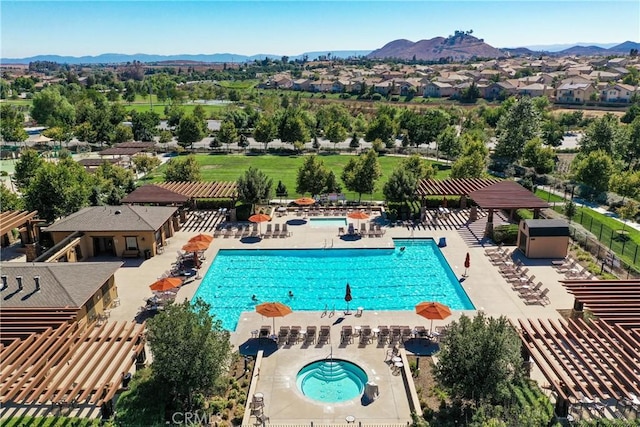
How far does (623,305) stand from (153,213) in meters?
28.5

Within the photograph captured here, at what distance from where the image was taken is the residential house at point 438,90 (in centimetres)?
14638

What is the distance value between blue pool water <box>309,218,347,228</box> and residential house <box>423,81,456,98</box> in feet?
388

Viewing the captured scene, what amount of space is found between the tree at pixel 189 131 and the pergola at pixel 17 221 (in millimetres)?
36454

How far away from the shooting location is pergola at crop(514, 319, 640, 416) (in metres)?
16.0

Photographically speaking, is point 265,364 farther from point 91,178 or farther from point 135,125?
point 135,125

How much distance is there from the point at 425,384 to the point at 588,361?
6449 mm

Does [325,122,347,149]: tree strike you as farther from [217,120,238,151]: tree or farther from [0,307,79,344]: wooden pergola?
[0,307,79,344]: wooden pergola

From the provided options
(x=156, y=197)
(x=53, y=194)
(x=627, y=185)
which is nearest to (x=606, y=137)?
(x=627, y=185)

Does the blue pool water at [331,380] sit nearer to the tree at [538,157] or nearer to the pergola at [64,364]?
the pergola at [64,364]

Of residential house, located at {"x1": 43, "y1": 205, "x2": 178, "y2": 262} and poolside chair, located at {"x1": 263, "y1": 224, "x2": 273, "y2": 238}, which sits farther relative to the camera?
poolside chair, located at {"x1": 263, "y1": 224, "x2": 273, "y2": 238}

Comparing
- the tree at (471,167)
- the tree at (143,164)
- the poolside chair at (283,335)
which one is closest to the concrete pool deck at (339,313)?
the poolside chair at (283,335)

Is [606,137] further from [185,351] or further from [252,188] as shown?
[185,351]

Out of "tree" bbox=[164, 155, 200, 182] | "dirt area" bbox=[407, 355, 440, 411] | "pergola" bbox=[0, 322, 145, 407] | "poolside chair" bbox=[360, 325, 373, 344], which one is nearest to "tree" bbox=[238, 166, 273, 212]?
"tree" bbox=[164, 155, 200, 182]

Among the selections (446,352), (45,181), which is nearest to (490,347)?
(446,352)
